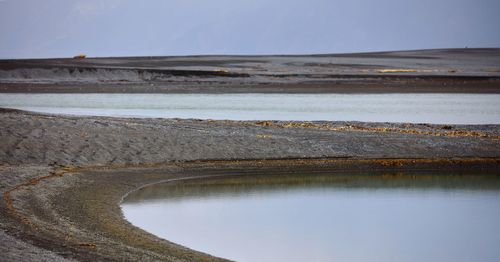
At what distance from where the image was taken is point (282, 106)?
121 ft

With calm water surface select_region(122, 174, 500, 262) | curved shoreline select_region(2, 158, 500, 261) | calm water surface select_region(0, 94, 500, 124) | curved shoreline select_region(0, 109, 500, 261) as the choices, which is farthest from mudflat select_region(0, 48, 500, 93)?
calm water surface select_region(122, 174, 500, 262)

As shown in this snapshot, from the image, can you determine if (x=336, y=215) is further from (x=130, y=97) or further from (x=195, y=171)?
(x=130, y=97)

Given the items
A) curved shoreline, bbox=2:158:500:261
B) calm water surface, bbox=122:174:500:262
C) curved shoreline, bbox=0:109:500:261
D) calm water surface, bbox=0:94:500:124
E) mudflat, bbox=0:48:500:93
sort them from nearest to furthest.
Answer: curved shoreline, bbox=2:158:500:261 → calm water surface, bbox=122:174:500:262 → curved shoreline, bbox=0:109:500:261 → calm water surface, bbox=0:94:500:124 → mudflat, bbox=0:48:500:93

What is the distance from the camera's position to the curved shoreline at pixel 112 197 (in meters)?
11.0

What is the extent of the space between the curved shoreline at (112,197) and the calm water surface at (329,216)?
56 cm

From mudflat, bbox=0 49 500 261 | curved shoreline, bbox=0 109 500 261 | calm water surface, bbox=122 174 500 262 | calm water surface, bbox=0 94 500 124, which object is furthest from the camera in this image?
calm water surface, bbox=0 94 500 124

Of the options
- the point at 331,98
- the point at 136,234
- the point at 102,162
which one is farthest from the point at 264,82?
the point at 136,234

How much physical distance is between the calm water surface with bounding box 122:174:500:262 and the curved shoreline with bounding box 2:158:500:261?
559 millimetres

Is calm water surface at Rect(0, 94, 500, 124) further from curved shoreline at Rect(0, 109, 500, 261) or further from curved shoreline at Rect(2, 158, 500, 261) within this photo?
curved shoreline at Rect(2, 158, 500, 261)

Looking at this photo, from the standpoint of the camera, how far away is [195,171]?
19719mm

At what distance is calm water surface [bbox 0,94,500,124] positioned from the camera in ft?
103

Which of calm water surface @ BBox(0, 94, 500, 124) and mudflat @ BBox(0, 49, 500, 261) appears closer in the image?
mudflat @ BBox(0, 49, 500, 261)

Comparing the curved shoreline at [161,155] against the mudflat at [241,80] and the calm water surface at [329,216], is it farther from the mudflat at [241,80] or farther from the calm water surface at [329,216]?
the mudflat at [241,80]

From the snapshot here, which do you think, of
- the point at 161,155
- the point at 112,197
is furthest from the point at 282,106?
the point at 112,197
